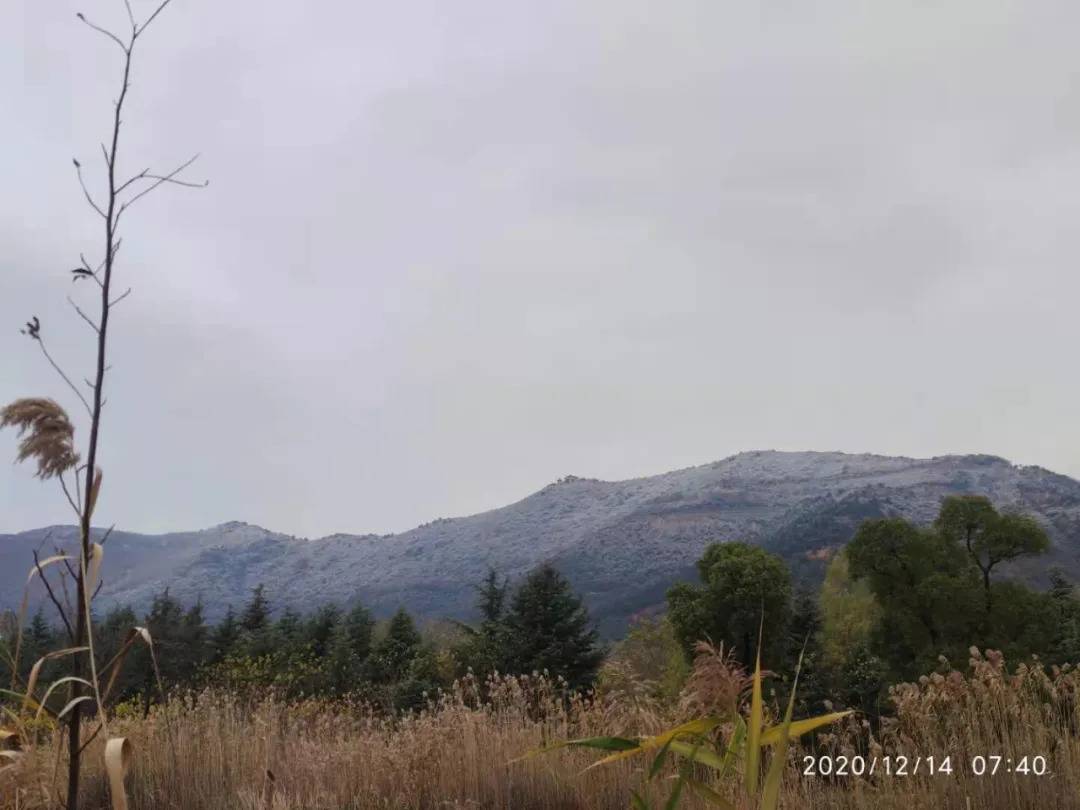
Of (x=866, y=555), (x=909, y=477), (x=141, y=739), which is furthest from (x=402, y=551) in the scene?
(x=141, y=739)

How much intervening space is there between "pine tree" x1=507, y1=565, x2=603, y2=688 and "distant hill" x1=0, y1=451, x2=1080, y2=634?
246 feet

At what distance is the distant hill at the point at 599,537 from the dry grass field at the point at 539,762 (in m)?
92.6

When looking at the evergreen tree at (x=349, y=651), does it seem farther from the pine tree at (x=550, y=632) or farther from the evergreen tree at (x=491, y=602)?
the pine tree at (x=550, y=632)

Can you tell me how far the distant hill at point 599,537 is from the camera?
111 metres

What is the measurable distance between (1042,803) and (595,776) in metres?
1.84

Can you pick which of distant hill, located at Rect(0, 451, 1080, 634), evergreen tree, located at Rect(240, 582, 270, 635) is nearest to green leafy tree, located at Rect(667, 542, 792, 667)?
evergreen tree, located at Rect(240, 582, 270, 635)

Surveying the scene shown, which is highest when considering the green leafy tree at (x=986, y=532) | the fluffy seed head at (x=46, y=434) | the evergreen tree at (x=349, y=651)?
the fluffy seed head at (x=46, y=434)

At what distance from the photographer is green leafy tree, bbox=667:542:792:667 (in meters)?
20.9

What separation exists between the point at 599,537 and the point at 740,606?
114 meters

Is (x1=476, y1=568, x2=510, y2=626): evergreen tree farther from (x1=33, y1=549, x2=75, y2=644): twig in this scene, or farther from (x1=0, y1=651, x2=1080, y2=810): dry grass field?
(x1=33, y1=549, x2=75, y2=644): twig

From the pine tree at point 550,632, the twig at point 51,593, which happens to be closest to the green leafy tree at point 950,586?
the pine tree at point 550,632

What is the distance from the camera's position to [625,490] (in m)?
164

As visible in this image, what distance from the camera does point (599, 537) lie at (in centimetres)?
13400

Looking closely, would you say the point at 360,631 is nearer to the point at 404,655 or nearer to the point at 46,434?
the point at 404,655
